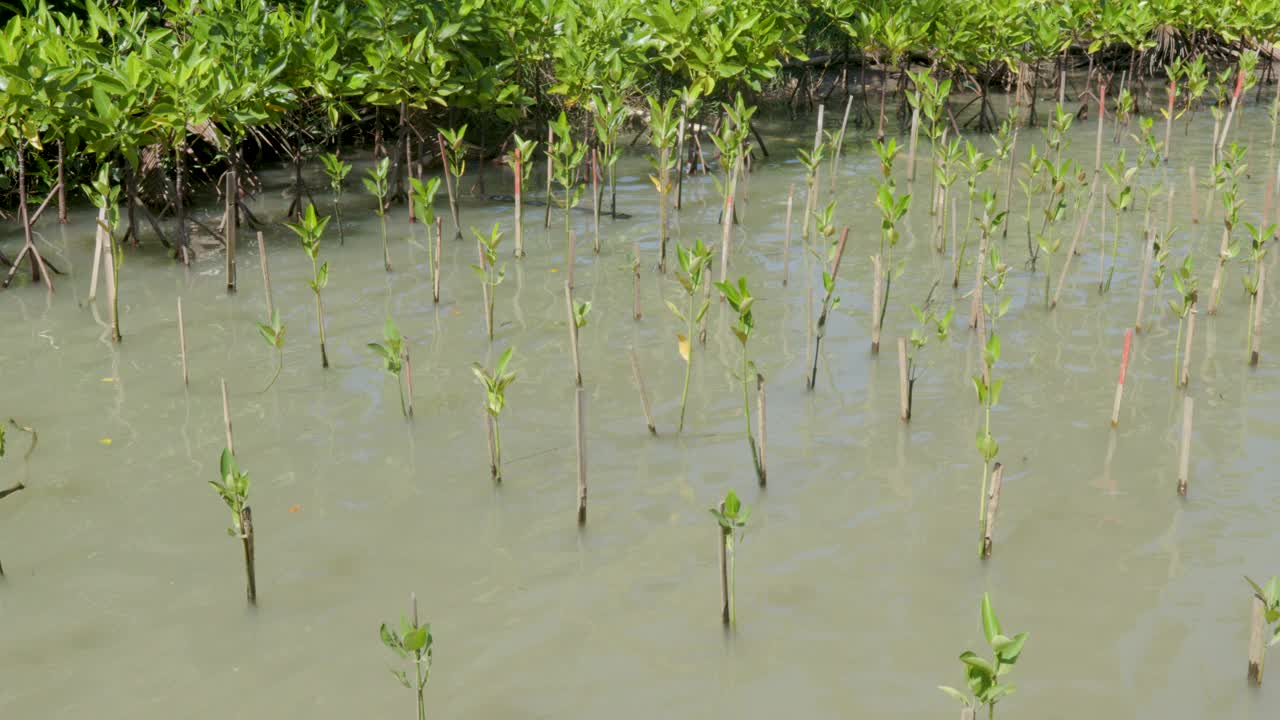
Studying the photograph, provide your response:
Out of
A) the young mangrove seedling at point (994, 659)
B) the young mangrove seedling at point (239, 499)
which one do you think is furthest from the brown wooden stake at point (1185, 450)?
the young mangrove seedling at point (239, 499)

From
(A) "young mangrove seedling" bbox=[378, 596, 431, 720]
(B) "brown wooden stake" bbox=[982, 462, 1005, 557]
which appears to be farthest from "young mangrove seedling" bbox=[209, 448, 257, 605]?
(B) "brown wooden stake" bbox=[982, 462, 1005, 557]

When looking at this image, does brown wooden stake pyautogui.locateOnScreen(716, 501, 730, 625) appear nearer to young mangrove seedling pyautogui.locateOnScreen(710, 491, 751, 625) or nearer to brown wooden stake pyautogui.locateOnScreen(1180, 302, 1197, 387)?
young mangrove seedling pyautogui.locateOnScreen(710, 491, 751, 625)

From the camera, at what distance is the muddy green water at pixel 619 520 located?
8.45 ft

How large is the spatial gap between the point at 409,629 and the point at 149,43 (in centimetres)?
437

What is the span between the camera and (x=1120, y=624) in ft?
8.95

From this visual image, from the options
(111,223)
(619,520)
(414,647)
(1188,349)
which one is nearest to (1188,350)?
(1188,349)

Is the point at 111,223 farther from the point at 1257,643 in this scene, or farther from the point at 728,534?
the point at 1257,643

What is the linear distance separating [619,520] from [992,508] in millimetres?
986

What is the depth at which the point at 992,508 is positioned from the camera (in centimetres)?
293

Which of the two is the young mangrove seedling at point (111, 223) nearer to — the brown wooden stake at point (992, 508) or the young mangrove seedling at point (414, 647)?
the young mangrove seedling at point (414, 647)

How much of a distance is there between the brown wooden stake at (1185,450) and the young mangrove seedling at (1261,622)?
678 mm

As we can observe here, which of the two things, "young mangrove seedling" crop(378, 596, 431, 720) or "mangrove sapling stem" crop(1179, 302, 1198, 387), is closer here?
"young mangrove seedling" crop(378, 596, 431, 720)

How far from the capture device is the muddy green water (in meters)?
2.58

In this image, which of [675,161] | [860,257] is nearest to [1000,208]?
[860,257]
